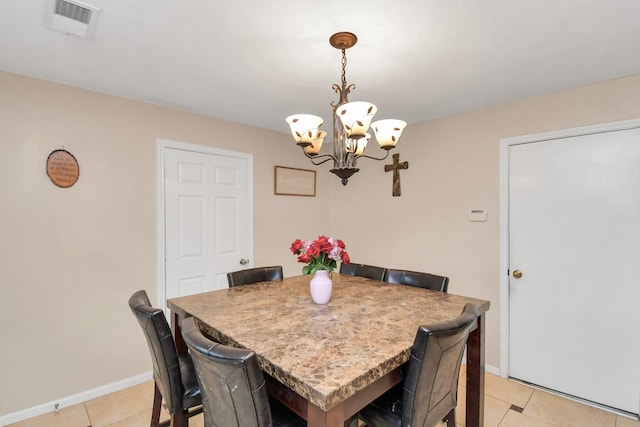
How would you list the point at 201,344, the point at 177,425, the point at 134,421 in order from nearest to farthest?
the point at 201,344
the point at 177,425
the point at 134,421

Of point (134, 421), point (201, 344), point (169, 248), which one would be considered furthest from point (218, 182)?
point (201, 344)

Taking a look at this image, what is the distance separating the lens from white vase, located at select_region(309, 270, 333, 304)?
1707mm

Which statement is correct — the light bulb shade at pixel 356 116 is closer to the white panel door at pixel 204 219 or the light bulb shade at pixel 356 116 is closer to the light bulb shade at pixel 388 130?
the light bulb shade at pixel 388 130

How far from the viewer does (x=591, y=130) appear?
2229 mm

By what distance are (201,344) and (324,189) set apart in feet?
10.3

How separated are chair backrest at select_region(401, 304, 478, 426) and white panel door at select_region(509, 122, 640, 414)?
1615mm

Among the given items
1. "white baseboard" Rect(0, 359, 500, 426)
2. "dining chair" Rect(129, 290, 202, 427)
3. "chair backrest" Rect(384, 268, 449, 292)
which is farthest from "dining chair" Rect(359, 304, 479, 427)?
"white baseboard" Rect(0, 359, 500, 426)

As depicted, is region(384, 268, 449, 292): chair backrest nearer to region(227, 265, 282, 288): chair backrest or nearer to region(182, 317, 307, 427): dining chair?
region(227, 265, 282, 288): chair backrest

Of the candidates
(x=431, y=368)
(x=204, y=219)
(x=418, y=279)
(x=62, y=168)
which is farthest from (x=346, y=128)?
(x=62, y=168)

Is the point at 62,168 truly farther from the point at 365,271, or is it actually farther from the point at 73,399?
the point at 365,271

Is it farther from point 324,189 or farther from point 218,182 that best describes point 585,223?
point 218,182

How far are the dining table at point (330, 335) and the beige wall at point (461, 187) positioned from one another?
41.2 inches

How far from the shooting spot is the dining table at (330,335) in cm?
95

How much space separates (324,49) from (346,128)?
0.55m
